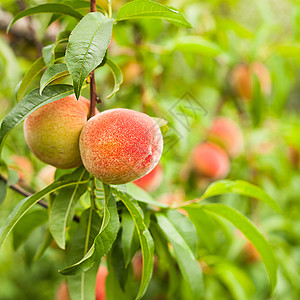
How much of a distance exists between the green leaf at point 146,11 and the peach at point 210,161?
2.56ft

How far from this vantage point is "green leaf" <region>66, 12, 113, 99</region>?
372 mm

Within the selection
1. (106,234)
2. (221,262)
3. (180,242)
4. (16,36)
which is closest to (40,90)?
(106,234)

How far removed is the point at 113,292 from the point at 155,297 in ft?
1.94

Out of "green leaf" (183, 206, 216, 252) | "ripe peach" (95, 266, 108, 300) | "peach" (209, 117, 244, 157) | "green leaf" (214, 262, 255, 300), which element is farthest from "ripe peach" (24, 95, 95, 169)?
"peach" (209, 117, 244, 157)

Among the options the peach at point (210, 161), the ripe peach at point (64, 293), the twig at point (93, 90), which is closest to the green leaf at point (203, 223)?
the twig at point (93, 90)

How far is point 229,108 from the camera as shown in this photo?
1.60 m

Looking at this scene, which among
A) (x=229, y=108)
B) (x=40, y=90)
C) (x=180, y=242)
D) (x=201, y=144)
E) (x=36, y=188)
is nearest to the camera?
(x=40, y=90)

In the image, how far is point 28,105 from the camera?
412 millimetres

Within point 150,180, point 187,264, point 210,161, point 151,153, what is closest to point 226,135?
point 210,161

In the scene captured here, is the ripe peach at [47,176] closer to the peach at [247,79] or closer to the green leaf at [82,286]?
the green leaf at [82,286]

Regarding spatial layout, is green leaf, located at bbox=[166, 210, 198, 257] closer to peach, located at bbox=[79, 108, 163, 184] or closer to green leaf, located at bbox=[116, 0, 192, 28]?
peach, located at bbox=[79, 108, 163, 184]

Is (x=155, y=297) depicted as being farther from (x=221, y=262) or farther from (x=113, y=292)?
(x=113, y=292)

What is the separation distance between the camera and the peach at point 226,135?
4.25 feet

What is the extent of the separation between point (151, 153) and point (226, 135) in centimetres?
89
